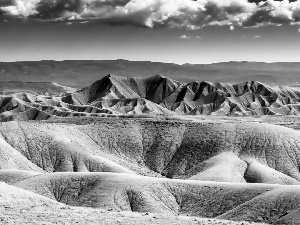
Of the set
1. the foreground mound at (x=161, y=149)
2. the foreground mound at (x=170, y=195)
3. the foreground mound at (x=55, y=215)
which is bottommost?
the foreground mound at (x=161, y=149)

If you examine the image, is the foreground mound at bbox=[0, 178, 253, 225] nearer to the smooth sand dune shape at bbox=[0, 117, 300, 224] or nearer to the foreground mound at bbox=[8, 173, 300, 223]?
the smooth sand dune shape at bbox=[0, 117, 300, 224]

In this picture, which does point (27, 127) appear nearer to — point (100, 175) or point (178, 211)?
point (100, 175)

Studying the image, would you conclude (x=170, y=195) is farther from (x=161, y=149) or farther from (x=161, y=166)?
(x=161, y=149)

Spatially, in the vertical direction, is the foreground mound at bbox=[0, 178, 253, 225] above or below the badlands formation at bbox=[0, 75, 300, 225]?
above

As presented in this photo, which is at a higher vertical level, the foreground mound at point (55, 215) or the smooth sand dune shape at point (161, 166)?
the foreground mound at point (55, 215)

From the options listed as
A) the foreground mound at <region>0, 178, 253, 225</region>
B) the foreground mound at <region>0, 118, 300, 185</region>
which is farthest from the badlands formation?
the foreground mound at <region>0, 118, 300, 185</region>

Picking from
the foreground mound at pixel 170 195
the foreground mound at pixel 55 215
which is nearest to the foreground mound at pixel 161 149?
the foreground mound at pixel 170 195

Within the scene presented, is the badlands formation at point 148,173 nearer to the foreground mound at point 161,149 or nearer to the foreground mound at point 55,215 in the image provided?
the foreground mound at point 55,215

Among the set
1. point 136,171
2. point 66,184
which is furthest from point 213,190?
point 136,171
